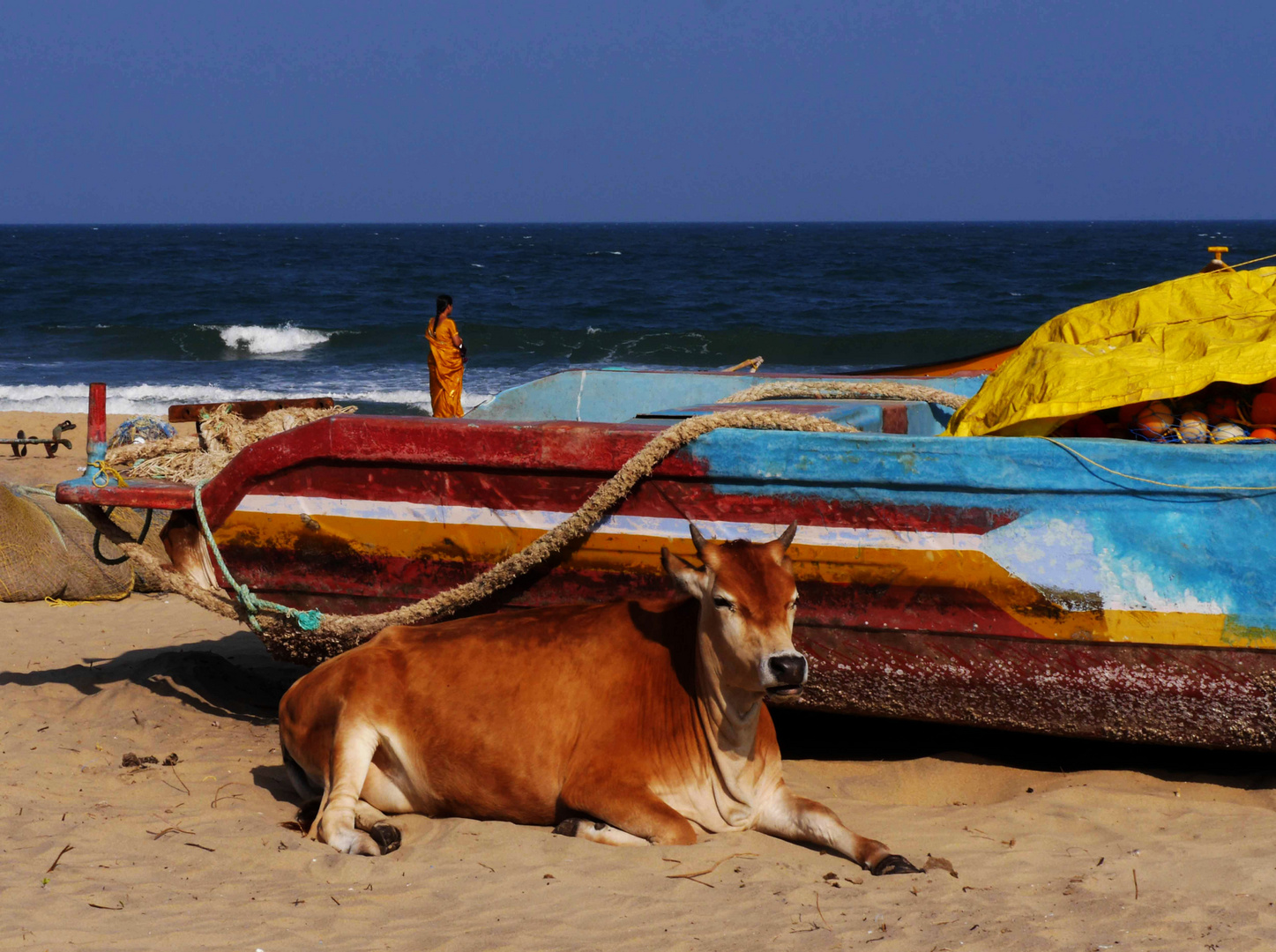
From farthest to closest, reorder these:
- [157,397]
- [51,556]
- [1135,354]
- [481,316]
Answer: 1. [481,316]
2. [157,397]
3. [51,556]
4. [1135,354]

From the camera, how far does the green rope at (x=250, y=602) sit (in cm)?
520

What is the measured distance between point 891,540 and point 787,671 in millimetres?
1022

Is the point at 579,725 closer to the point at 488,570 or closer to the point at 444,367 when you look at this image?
the point at 488,570

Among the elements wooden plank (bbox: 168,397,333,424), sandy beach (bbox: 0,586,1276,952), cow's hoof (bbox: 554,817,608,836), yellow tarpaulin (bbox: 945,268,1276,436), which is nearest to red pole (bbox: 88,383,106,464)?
sandy beach (bbox: 0,586,1276,952)

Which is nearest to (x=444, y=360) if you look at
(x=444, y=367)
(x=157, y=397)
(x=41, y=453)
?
(x=444, y=367)

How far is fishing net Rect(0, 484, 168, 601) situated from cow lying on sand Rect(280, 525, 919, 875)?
428 cm

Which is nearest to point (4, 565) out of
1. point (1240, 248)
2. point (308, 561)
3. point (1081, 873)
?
point (308, 561)

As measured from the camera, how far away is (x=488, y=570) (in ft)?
16.3

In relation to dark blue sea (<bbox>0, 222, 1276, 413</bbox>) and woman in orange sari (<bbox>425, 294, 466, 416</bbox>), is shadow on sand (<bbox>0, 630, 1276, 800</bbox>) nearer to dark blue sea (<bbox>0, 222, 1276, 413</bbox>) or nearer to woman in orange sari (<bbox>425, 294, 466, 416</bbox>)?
woman in orange sari (<bbox>425, 294, 466, 416</bbox>)

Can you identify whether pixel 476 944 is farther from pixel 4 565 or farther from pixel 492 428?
pixel 4 565

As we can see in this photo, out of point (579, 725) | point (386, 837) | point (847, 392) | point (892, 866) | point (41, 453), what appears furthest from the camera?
point (41, 453)

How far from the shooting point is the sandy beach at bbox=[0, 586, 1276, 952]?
3.39m

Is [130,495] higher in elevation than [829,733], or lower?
higher

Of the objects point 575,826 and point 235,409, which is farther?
point 235,409
